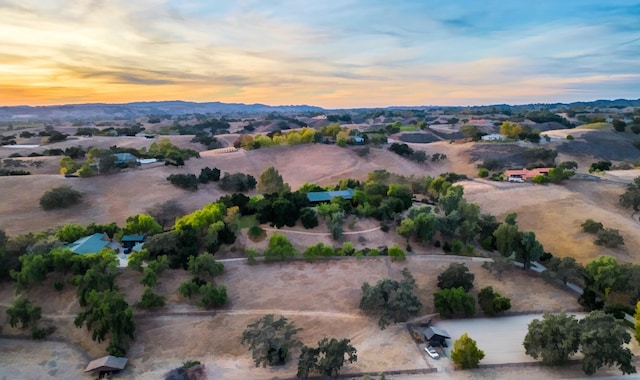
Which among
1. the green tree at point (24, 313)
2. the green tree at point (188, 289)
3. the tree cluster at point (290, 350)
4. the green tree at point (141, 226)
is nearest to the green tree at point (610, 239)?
the tree cluster at point (290, 350)

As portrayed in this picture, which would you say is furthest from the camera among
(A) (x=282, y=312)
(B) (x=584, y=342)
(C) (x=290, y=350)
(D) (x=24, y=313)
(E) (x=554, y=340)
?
(A) (x=282, y=312)

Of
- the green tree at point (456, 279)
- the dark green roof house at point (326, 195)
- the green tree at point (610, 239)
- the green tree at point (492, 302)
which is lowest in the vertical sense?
the green tree at point (492, 302)

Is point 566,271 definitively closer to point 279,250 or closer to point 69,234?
point 279,250

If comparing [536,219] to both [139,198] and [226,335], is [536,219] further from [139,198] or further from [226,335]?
[139,198]

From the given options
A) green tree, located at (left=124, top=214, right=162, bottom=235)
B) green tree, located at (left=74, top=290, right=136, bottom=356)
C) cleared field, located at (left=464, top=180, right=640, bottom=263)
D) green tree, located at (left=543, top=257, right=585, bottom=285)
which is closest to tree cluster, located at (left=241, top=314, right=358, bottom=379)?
green tree, located at (left=74, top=290, right=136, bottom=356)

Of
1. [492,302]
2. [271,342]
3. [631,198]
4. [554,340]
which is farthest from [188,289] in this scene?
[631,198]

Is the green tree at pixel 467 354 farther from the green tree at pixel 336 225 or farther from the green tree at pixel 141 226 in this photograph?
the green tree at pixel 141 226

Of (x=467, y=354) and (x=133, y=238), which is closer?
(x=467, y=354)
